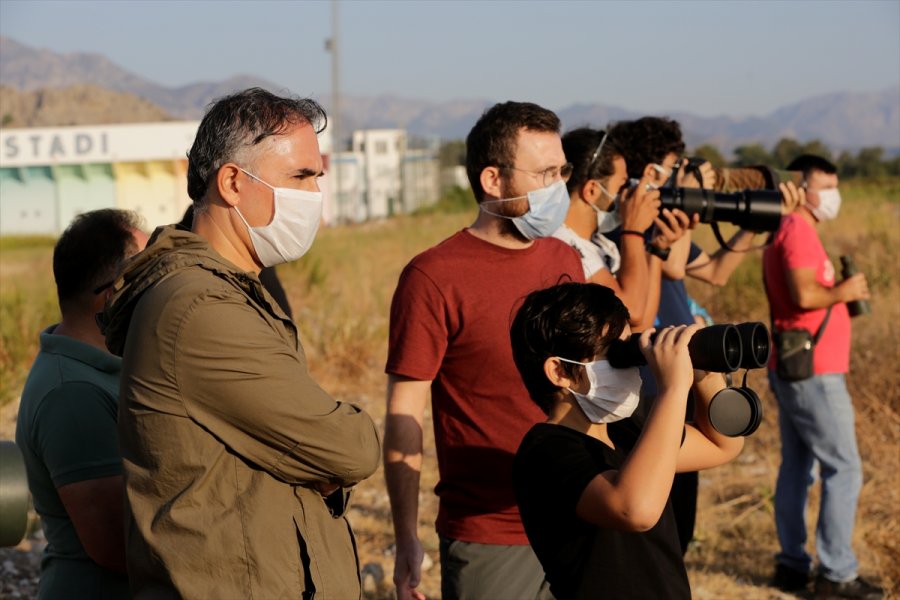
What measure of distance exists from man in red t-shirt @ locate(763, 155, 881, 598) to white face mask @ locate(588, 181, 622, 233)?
1.45 m

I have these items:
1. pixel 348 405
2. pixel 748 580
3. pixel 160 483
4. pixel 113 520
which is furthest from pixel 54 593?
pixel 748 580

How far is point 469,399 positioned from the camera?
10.3ft

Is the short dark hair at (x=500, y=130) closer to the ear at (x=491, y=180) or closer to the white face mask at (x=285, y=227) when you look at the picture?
the ear at (x=491, y=180)

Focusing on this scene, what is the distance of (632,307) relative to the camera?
3725mm

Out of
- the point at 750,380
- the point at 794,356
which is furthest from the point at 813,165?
the point at 750,380

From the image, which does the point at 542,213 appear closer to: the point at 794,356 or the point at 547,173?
the point at 547,173

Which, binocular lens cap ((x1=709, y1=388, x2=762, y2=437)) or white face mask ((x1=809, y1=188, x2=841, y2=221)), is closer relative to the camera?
binocular lens cap ((x1=709, y1=388, x2=762, y2=437))

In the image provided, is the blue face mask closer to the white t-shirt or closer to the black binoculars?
the white t-shirt

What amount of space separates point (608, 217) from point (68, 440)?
2.29 m

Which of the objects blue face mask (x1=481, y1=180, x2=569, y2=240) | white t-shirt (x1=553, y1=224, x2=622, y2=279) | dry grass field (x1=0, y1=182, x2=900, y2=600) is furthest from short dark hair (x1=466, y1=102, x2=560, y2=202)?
dry grass field (x1=0, y1=182, x2=900, y2=600)

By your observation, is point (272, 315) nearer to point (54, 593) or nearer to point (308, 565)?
point (308, 565)

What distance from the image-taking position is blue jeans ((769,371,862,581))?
5113 mm

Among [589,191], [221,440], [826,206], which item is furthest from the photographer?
[826,206]

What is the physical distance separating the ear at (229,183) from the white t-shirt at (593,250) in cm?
154
